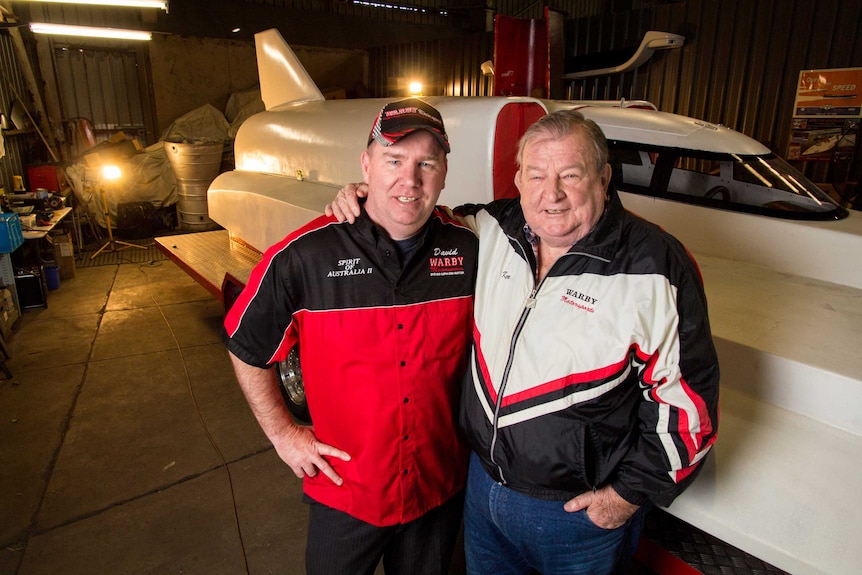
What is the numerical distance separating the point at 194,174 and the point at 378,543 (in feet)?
29.6

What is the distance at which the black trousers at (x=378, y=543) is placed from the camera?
179 centimetres

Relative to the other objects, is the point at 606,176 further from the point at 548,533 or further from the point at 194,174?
the point at 194,174

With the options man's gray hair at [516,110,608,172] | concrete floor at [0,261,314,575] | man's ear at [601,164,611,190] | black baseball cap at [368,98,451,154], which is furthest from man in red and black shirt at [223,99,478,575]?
concrete floor at [0,261,314,575]

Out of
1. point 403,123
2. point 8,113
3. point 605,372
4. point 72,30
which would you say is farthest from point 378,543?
point 8,113

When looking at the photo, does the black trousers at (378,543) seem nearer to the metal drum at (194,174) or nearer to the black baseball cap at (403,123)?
the black baseball cap at (403,123)

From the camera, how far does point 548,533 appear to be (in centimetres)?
158

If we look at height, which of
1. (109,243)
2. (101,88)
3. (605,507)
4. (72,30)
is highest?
(72,30)

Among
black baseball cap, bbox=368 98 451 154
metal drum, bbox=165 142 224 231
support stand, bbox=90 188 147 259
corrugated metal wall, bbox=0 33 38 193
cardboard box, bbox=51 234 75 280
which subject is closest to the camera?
black baseball cap, bbox=368 98 451 154

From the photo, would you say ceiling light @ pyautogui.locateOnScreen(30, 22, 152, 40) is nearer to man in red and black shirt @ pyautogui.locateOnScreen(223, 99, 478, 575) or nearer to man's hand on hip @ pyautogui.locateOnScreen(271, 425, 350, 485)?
man in red and black shirt @ pyautogui.locateOnScreen(223, 99, 478, 575)

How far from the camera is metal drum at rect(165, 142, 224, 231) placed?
9.27 metres

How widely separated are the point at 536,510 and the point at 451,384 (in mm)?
454

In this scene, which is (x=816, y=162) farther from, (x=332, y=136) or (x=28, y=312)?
(x=28, y=312)

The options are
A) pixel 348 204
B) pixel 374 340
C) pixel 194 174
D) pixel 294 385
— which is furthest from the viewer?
pixel 194 174

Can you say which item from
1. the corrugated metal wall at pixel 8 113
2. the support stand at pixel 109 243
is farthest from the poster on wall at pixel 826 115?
the corrugated metal wall at pixel 8 113
